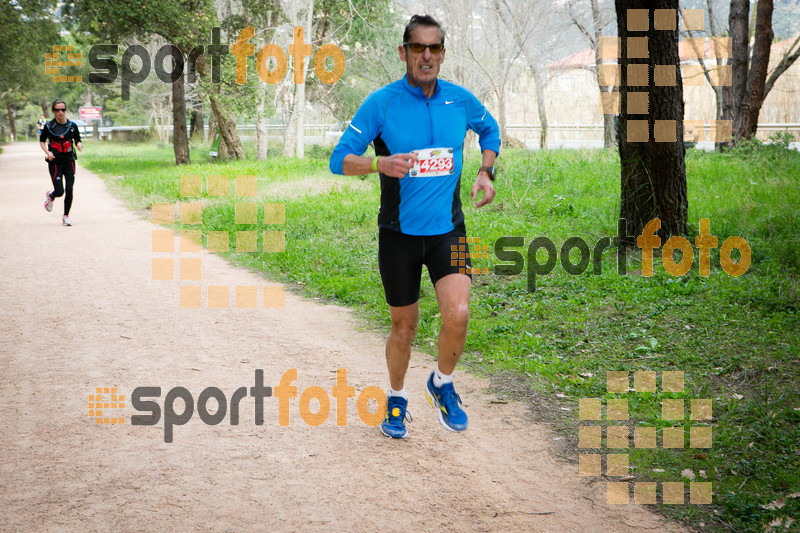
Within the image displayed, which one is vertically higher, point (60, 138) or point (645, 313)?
point (60, 138)

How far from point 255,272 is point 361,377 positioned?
4.57 metres

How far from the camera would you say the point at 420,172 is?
13.5 feet

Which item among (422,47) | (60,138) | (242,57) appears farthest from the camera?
(242,57)

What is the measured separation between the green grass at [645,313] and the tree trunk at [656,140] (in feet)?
1.95

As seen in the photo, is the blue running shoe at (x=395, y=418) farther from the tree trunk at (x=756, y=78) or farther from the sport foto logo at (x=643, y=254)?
the tree trunk at (x=756, y=78)

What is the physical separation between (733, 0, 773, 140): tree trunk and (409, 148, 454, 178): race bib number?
1674 cm

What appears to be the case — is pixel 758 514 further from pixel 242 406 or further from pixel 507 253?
pixel 507 253

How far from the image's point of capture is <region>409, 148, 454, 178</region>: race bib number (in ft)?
13.5

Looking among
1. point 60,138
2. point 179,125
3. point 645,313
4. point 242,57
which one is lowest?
point 645,313

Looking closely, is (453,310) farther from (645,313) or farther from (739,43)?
(739,43)

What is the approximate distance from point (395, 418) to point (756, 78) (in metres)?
18.5

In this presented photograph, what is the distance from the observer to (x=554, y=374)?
18.7 ft

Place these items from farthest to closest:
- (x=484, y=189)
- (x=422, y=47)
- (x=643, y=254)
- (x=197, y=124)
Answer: (x=197, y=124) → (x=643, y=254) → (x=484, y=189) → (x=422, y=47)

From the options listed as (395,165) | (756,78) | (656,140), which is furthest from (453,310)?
(756,78)
